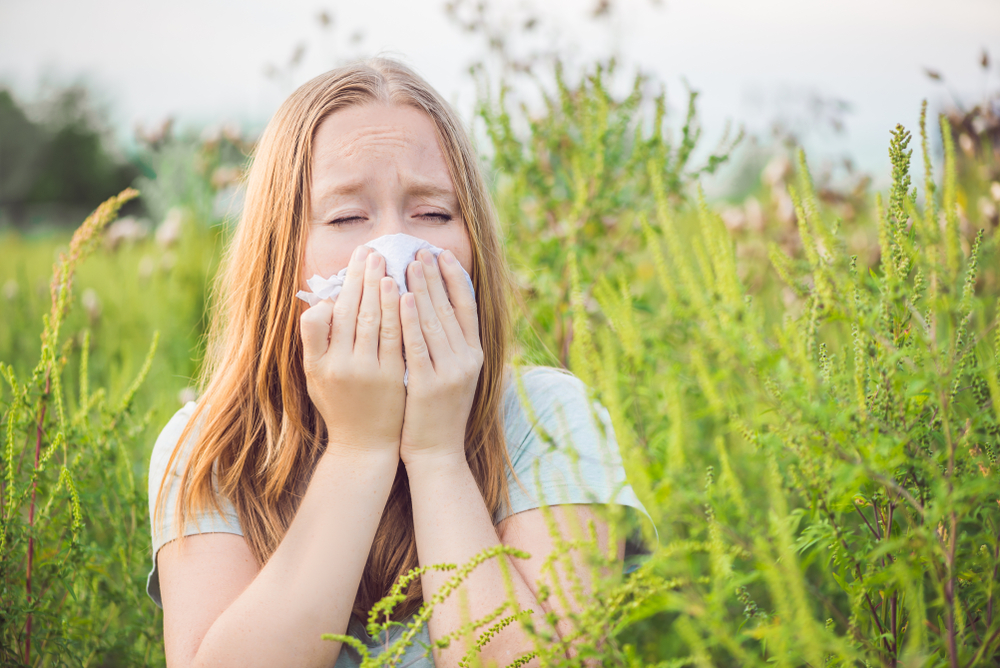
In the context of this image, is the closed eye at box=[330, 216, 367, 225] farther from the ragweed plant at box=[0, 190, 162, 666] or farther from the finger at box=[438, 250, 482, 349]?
the ragweed plant at box=[0, 190, 162, 666]

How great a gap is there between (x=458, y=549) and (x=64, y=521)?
0.92 m

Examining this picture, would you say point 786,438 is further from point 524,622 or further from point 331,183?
point 331,183

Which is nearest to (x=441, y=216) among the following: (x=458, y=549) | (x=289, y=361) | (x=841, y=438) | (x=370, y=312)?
(x=370, y=312)

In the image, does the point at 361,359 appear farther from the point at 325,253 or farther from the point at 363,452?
the point at 325,253

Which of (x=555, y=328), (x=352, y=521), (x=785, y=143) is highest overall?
(x=785, y=143)

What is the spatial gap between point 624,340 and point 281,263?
0.96 metres

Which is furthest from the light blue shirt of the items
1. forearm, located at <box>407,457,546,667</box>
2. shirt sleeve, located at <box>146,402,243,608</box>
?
forearm, located at <box>407,457,546,667</box>

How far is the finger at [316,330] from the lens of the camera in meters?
1.29

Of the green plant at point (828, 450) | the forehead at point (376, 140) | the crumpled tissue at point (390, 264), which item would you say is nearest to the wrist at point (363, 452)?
the crumpled tissue at point (390, 264)

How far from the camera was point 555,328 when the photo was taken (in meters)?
2.36

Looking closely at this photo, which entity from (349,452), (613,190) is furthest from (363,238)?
(613,190)

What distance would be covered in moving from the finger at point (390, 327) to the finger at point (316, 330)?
0.37 ft

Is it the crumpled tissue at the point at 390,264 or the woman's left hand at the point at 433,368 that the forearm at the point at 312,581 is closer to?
the woman's left hand at the point at 433,368

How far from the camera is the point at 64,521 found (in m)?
1.43
